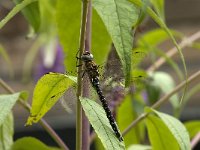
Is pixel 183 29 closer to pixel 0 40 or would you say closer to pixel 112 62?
pixel 0 40

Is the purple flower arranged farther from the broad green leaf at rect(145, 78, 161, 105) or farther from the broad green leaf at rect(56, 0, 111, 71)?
the broad green leaf at rect(56, 0, 111, 71)

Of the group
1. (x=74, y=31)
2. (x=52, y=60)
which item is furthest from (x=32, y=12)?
(x=52, y=60)

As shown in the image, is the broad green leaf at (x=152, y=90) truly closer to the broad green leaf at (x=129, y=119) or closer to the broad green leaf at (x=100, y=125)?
the broad green leaf at (x=129, y=119)

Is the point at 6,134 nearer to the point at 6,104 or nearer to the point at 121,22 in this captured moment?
the point at 6,104

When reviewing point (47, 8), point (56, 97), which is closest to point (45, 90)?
point (56, 97)

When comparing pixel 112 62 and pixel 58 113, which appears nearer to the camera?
pixel 112 62

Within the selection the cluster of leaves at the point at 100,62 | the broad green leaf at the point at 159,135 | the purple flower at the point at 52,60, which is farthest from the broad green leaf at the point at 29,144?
the purple flower at the point at 52,60

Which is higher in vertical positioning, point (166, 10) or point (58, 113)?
point (166, 10)
